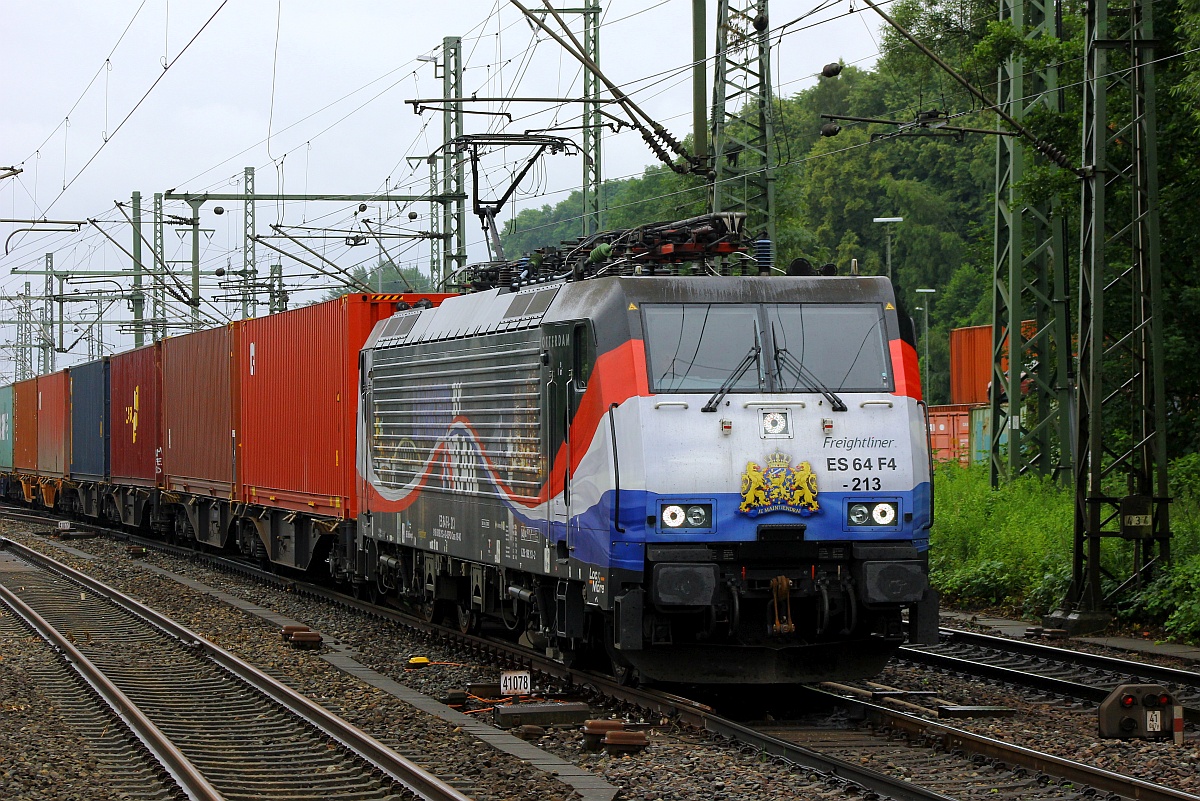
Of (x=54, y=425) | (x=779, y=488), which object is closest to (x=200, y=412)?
(x=54, y=425)

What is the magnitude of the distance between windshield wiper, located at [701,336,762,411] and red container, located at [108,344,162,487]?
2034 centimetres

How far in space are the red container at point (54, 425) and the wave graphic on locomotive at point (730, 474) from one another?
2868cm

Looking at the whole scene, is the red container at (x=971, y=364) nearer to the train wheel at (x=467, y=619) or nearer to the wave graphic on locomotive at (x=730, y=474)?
the train wheel at (x=467, y=619)

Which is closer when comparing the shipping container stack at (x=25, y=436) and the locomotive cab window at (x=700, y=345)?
the locomotive cab window at (x=700, y=345)

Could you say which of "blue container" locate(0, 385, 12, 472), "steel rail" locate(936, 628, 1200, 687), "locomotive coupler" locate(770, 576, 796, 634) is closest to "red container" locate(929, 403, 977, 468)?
"steel rail" locate(936, 628, 1200, 687)

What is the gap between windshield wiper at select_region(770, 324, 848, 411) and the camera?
428 inches

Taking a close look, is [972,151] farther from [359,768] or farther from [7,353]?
[359,768]

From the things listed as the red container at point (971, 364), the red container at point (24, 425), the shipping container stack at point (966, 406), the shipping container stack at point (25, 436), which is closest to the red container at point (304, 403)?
the shipping container stack at point (966, 406)

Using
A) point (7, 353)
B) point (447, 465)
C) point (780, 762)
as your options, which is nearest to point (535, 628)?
point (447, 465)

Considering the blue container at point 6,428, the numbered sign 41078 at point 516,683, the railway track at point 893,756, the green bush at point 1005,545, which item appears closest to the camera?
the railway track at point 893,756

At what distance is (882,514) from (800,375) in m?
1.14

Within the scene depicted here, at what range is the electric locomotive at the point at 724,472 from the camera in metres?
10.5

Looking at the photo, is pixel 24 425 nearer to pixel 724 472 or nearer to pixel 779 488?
pixel 724 472

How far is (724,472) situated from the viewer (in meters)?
10.5
